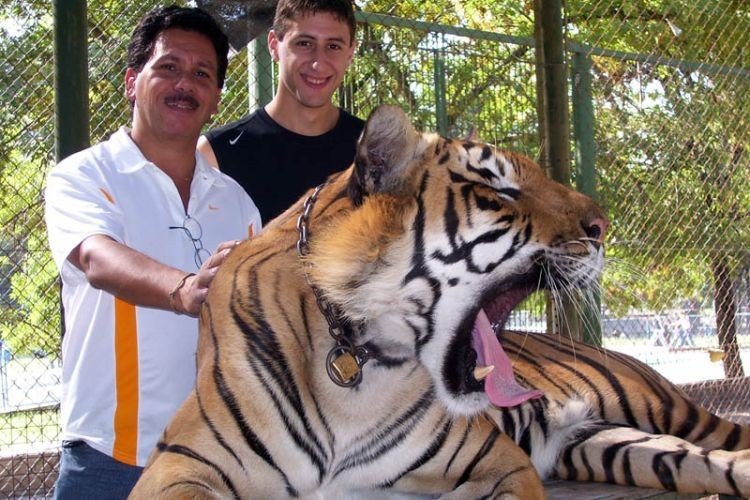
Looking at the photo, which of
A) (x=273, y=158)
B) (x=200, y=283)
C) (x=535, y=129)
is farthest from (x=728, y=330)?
(x=200, y=283)

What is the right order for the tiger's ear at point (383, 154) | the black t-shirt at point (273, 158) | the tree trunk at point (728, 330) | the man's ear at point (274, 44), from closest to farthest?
the tiger's ear at point (383, 154)
the black t-shirt at point (273, 158)
the man's ear at point (274, 44)
the tree trunk at point (728, 330)

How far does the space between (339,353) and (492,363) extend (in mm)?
391

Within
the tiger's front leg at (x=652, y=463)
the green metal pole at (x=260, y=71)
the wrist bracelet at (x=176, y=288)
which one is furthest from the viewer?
the green metal pole at (x=260, y=71)

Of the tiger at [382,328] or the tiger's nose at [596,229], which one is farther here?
the tiger's nose at [596,229]

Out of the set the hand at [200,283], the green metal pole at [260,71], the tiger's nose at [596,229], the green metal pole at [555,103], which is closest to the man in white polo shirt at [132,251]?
the hand at [200,283]

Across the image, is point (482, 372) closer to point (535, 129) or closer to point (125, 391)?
point (125, 391)

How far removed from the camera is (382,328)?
2035mm

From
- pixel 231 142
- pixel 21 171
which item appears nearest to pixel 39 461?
pixel 21 171

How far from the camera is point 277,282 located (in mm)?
2090

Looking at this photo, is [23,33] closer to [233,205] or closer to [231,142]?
[231,142]

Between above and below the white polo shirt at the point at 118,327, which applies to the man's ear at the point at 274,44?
above

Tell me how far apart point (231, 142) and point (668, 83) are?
3.37 metres

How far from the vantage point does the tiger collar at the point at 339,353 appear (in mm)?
1983

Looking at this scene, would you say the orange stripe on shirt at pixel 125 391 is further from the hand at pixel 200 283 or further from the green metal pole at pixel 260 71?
the green metal pole at pixel 260 71
